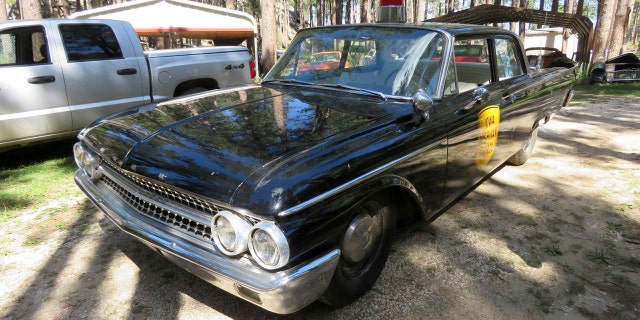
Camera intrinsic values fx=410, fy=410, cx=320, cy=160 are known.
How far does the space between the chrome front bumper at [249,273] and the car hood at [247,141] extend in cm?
30

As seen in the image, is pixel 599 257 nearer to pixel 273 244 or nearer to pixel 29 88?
pixel 273 244

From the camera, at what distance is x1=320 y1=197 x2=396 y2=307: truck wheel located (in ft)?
7.75

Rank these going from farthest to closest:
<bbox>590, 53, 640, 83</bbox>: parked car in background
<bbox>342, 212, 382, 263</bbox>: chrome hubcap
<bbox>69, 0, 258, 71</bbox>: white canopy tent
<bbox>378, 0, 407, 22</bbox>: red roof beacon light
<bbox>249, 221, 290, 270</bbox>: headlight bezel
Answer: <bbox>69, 0, 258, 71</bbox>: white canopy tent < <bbox>590, 53, 640, 83</bbox>: parked car in background < <bbox>378, 0, 407, 22</bbox>: red roof beacon light < <bbox>342, 212, 382, 263</bbox>: chrome hubcap < <bbox>249, 221, 290, 270</bbox>: headlight bezel

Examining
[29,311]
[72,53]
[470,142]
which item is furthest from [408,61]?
[72,53]

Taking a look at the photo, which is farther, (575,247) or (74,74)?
(74,74)

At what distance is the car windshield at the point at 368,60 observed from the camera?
3.08 metres

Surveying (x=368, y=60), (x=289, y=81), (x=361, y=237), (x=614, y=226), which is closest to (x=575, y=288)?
(x=614, y=226)

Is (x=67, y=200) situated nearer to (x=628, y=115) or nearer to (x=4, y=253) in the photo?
(x=4, y=253)

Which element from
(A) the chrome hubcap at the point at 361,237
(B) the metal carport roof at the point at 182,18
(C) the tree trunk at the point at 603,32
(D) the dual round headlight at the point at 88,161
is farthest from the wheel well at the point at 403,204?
(C) the tree trunk at the point at 603,32

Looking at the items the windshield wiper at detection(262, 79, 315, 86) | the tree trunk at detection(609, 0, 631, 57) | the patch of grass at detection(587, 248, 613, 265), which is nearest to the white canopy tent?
the windshield wiper at detection(262, 79, 315, 86)

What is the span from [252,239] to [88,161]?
67.8 inches

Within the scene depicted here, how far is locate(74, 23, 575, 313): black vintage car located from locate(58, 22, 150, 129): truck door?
2.64 m

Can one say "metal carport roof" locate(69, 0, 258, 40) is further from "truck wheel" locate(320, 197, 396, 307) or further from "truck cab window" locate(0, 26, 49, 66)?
"truck wheel" locate(320, 197, 396, 307)

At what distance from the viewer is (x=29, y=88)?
495 cm
